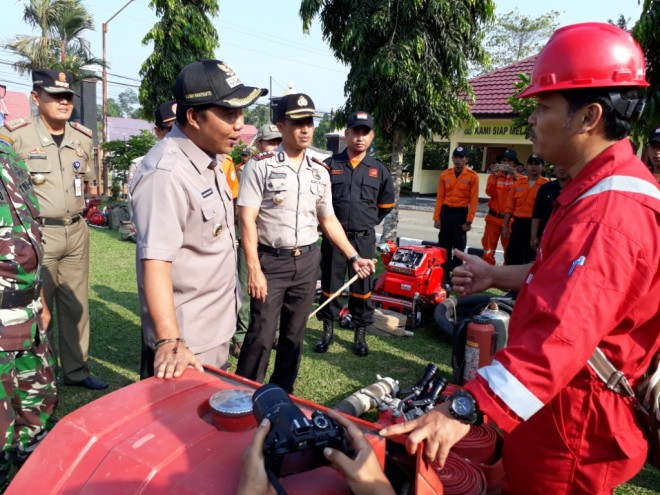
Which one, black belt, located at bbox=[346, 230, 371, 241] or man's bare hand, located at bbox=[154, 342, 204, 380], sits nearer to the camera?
man's bare hand, located at bbox=[154, 342, 204, 380]

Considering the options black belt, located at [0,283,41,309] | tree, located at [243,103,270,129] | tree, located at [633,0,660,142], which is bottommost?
black belt, located at [0,283,41,309]

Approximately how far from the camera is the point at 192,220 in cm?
210

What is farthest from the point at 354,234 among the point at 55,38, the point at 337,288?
the point at 55,38

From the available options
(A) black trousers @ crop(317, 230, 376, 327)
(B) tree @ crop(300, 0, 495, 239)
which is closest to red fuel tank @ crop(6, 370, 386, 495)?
(A) black trousers @ crop(317, 230, 376, 327)

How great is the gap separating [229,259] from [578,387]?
1538mm

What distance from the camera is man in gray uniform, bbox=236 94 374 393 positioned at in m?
3.52

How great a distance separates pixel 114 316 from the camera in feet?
18.1

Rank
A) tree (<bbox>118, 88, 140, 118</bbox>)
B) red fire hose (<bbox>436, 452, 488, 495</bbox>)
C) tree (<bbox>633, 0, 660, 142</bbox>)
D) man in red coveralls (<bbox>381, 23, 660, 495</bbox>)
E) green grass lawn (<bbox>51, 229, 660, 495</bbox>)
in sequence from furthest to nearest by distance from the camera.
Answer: tree (<bbox>118, 88, 140, 118</bbox>) → tree (<bbox>633, 0, 660, 142</bbox>) → green grass lawn (<bbox>51, 229, 660, 495</bbox>) → red fire hose (<bbox>436, 452, 488, 495</bbox>) → man in red coveralls (<bbox>381, 23, 660, 495</bbox>)

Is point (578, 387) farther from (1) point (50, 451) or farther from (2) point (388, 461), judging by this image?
(1) point (50, 451)

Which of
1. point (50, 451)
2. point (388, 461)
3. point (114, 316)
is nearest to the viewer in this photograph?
point (50, 451)

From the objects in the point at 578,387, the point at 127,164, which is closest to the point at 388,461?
the point at 578,387

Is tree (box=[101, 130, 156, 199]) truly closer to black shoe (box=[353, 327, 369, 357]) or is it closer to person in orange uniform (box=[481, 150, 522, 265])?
person in orange uniform (box=[481, 150, 522, 265])

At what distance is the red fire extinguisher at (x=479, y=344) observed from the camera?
11.6 feet

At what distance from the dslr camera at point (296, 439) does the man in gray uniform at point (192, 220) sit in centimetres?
68
